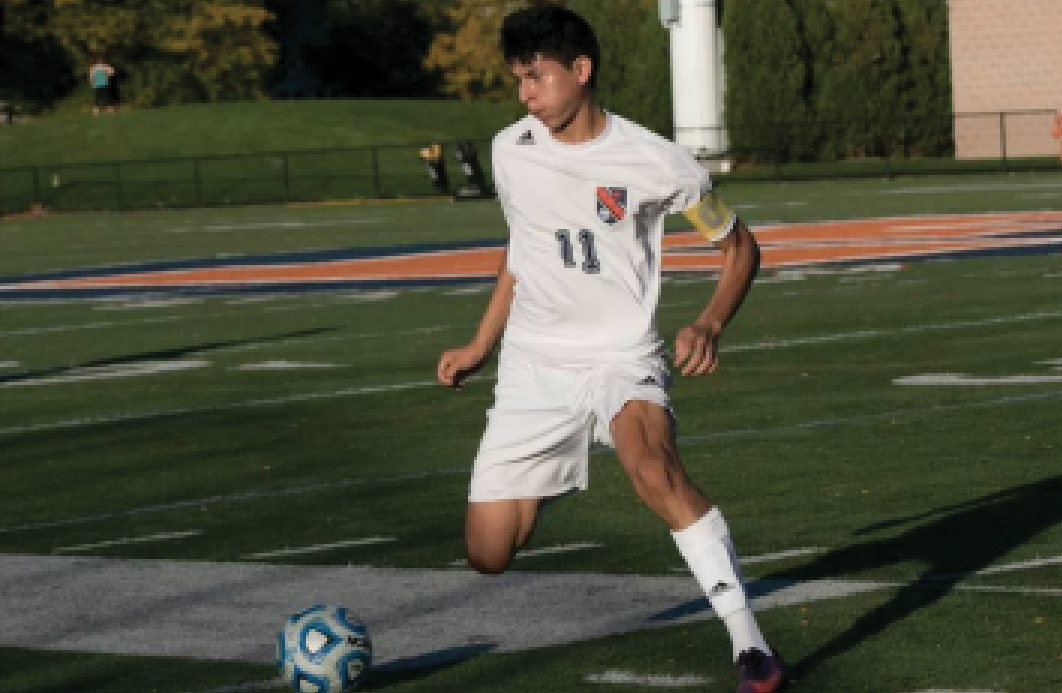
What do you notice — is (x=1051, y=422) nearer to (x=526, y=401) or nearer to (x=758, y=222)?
(x=526, y=401)

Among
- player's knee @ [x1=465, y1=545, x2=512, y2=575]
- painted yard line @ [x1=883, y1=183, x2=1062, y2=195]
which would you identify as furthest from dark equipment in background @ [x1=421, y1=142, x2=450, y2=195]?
player's knee @ [x1=465, y1=545, x2=512, y2=575]

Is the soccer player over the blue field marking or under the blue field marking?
over

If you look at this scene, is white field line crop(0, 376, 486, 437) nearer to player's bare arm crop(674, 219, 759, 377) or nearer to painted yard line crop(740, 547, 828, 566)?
painted yard line crop(740, 547, 828, 566)

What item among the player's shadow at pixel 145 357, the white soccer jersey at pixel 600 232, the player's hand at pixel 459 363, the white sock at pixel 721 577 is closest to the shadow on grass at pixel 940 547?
the white sock at pixel 721 577

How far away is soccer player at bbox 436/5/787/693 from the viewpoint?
27.2 feet

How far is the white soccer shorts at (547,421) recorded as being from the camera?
8312 mm

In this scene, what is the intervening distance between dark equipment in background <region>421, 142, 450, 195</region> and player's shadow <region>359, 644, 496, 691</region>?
50.2 m

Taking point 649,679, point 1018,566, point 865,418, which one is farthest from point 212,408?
point 649,679

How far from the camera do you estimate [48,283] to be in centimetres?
3406

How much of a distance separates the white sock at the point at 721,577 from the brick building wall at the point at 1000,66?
54.7 metres

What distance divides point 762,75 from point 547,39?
56.1 meters

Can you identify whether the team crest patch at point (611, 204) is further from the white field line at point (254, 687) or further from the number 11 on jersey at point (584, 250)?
the white field line at point (254, 687)

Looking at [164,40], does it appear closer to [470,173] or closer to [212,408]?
[470,173]

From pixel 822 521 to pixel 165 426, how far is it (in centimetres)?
664
